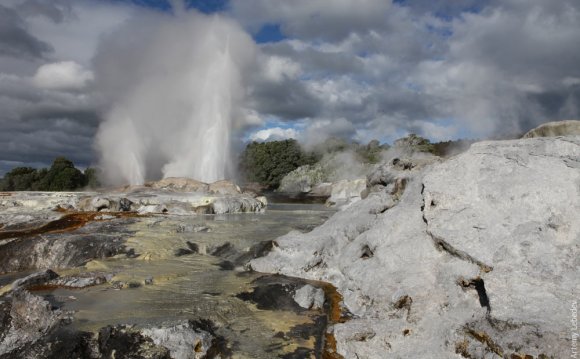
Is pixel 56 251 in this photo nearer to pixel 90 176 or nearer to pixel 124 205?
pixel 124 205

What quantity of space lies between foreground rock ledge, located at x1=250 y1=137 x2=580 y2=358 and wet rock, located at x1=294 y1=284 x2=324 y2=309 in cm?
52

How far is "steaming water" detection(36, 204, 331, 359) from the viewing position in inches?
238

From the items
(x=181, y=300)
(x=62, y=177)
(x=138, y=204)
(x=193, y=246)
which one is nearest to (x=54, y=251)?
(x=193, y=246)

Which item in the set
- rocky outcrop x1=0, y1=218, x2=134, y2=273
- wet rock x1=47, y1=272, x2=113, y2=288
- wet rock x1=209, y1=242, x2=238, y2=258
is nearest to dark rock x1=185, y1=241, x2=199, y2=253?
wet rock x1=209, y1=242, x2=238, y2=258

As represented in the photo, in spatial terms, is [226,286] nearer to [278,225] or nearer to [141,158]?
[278,225]

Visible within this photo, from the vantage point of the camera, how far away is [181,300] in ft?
24.3

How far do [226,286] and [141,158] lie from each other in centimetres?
3524

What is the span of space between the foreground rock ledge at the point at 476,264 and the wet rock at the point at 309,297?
0.52 meters

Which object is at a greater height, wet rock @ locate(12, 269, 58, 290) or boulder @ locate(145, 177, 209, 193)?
boulder @ locate(145, 177, 209, 193)

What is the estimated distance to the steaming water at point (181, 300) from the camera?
605 centimetres

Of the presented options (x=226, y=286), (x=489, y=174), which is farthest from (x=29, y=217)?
(x=489, y=174)

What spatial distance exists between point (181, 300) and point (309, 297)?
226 centimetres

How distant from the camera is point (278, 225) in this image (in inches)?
607

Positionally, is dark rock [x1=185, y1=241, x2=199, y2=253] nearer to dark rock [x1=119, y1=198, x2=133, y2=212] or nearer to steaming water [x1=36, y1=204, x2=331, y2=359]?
steaming water [x1=36, y1=204, x2=331, y2=359]
